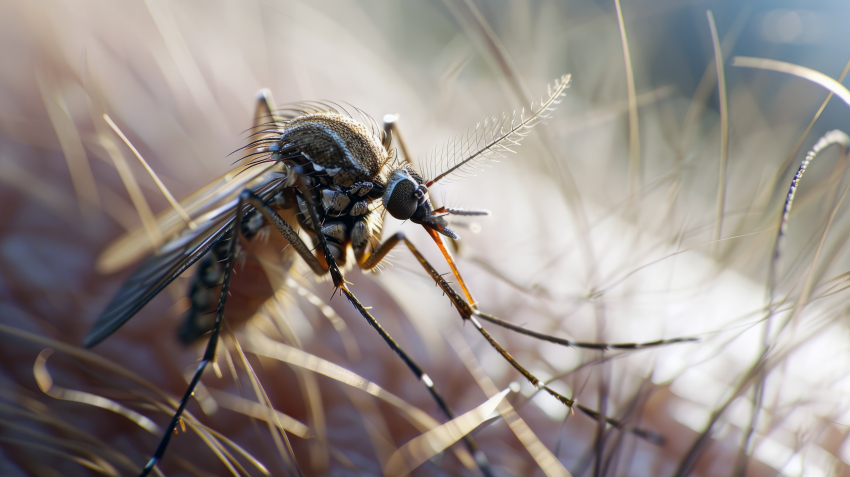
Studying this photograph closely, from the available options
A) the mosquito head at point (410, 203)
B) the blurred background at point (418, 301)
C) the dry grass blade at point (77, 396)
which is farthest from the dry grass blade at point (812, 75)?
the dry grass blade at point (77, 396)

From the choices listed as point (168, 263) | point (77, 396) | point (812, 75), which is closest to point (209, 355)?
point (168, 263)

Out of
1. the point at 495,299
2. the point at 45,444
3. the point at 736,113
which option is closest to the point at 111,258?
the point at 45,444

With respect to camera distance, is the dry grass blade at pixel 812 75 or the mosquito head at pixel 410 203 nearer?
the dry grass blade at pixel 812 75

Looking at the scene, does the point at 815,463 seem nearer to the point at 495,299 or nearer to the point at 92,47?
the point at 495,299

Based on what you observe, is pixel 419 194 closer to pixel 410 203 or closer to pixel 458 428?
pixel 410 203

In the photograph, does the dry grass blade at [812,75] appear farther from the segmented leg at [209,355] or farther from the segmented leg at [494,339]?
the segmented leg at [209,355]

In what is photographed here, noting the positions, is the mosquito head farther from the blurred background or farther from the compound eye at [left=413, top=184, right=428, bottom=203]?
the blurred background

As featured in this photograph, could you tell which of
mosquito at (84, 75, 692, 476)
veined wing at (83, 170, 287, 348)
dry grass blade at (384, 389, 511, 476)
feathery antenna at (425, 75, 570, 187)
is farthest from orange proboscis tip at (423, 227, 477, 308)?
veined wing at (83, 170, 287, 348)

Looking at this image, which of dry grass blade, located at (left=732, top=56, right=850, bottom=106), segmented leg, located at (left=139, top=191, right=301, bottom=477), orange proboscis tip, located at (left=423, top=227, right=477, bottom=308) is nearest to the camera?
dry grass blade, located at (left=732, top=56, right=850, bottom=106)
